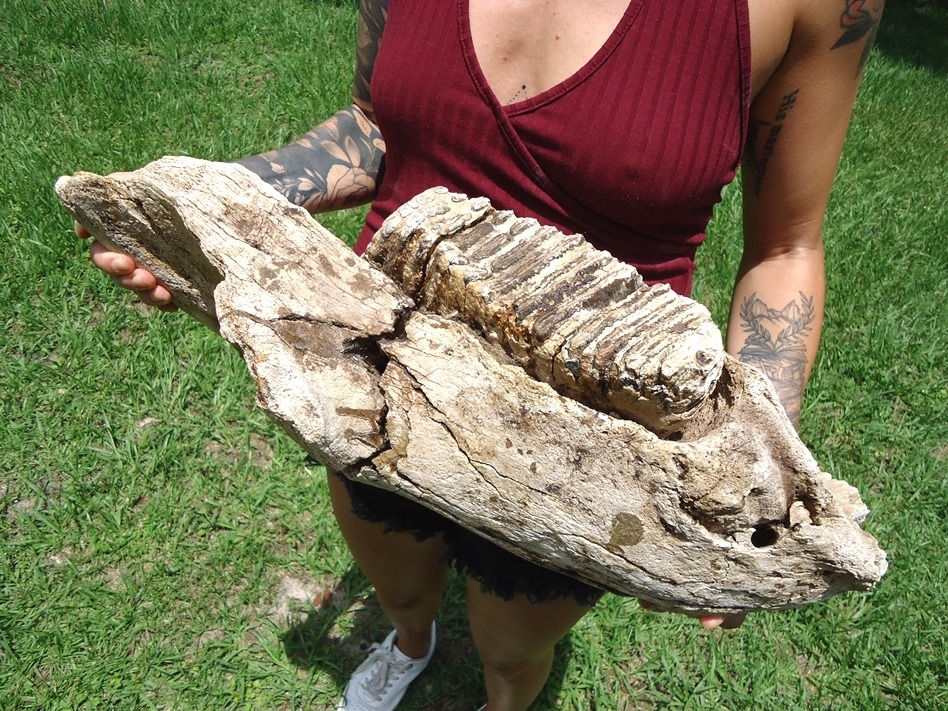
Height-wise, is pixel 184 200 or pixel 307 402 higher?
pixel 184 200

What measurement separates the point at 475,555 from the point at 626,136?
0.97 meters

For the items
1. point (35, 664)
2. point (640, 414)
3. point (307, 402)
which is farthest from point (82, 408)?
point (640, 414)

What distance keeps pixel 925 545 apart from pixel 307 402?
3.17 meters

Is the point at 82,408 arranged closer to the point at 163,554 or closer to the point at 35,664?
the point at 163,554

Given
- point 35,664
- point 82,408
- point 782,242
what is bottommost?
point 35,664

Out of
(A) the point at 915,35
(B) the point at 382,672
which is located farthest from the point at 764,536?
(A) the point at 915,35

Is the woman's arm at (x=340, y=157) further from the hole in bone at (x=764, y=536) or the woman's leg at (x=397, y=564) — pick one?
the hole in bone at (x=764, y=536)

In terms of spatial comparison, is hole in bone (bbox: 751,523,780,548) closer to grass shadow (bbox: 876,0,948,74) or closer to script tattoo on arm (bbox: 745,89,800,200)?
script tattoo on arm (bbox: 745,89,800,200)

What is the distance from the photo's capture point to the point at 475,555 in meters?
1.67

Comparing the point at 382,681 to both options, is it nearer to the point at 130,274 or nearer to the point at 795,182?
the point at 130,274

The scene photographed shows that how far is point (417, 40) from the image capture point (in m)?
1.49

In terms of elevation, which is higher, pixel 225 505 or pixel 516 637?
pixel 516 637

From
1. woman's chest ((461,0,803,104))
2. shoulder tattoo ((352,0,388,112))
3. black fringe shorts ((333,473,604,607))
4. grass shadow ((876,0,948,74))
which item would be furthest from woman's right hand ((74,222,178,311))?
grass shadow ((876,0,948,74))

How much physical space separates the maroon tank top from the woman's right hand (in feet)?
2.10
